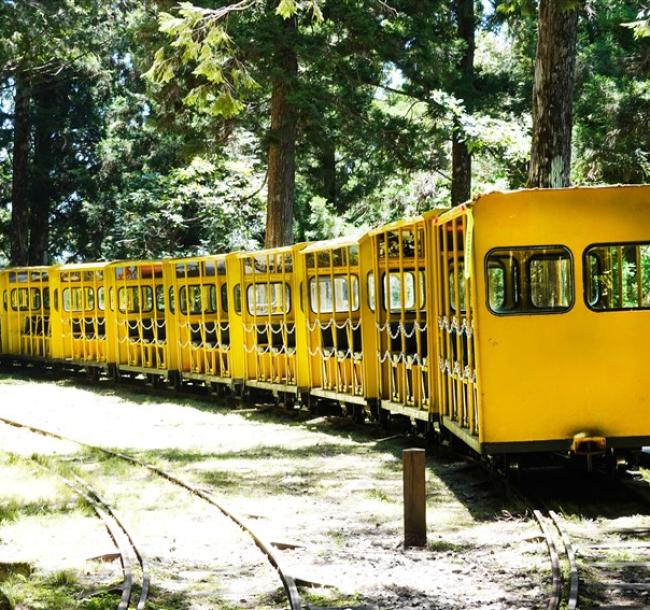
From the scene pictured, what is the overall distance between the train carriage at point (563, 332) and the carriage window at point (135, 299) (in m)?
15.0

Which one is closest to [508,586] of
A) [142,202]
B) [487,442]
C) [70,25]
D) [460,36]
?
[487,442]

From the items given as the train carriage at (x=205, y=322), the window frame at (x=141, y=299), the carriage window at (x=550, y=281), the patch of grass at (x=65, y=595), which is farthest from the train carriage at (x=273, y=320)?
the patch of grass at (x=65, y=595)

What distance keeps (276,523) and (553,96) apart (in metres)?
7.37

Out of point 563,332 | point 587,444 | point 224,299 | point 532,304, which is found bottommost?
point 587,444

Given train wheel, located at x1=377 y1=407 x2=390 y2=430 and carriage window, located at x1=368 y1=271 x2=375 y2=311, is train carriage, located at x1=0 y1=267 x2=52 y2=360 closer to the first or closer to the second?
train wheel, located at x1=377 y1=407 x2=390 y2=430

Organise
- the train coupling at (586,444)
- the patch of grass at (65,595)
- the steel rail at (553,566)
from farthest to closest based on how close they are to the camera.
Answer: the train coupling at (586,444), the patch of grass at (65,595), the steel rail at (553,566)

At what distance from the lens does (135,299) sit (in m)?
25.5

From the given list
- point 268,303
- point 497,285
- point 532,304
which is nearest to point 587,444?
point 532,304

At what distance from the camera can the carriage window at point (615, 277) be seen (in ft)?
35.3

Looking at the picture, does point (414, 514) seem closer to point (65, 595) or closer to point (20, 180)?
point (65, 595)

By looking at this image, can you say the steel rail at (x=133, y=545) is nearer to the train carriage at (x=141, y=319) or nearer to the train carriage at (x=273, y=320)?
the train carriage at (x=273, y=320)

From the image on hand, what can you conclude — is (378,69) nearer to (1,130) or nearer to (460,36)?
(460,36)

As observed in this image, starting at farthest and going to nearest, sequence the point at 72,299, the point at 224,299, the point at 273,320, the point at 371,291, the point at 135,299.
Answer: the point at 72,299, the point at 135,299, the point at 224,299, the point at 273,320, the point at 371,291

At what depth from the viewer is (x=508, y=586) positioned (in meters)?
7.80
